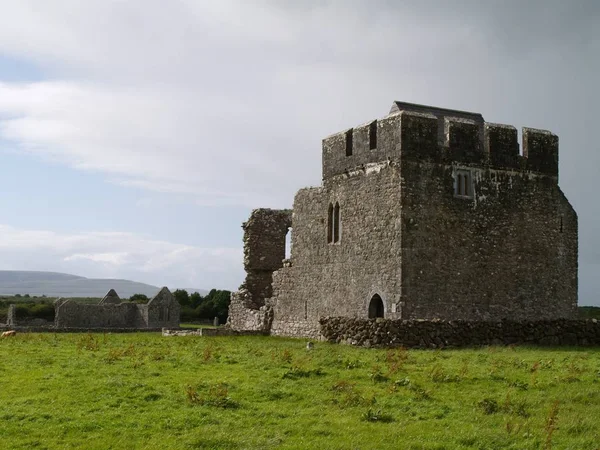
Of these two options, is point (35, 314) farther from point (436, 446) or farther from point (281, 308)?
point (436, 446)

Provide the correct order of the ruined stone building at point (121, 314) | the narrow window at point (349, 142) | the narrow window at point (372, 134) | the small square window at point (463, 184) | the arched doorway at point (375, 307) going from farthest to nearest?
the ruined stone building at point (121, 314)
the narrow window at point (349, 142)
the narrow window at point (372, 134)
the arched doorway at point (375, 307)
the small square window at point (463, 184)

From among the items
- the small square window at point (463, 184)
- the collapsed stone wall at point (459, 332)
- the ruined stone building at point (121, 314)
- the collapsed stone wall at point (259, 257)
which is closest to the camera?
the collapsed stone wall at point (459, 332)

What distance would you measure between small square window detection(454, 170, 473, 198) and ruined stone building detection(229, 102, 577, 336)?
0.03 m

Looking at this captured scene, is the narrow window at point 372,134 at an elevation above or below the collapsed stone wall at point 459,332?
above

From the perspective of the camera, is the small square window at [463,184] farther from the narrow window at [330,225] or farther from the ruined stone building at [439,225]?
the narrow window at [330,225]

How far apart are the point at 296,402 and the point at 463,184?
1476 centimetres

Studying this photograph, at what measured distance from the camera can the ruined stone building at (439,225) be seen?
25.8 metres

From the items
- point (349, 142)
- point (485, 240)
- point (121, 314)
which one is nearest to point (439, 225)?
point (485, 240)

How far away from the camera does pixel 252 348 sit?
22391mm

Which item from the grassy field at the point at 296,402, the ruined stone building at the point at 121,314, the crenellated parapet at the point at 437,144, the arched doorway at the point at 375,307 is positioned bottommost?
the grassy field at the point at 296,402

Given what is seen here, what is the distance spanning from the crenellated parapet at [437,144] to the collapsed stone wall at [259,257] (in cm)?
747

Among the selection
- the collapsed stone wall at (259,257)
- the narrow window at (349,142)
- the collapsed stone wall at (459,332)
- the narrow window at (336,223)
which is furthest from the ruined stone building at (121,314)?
the collapsed stone wall at (459,332)

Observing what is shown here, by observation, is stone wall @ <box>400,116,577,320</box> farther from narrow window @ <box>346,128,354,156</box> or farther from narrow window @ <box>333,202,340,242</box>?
narrow window @ <box>333,202,340,242</box>

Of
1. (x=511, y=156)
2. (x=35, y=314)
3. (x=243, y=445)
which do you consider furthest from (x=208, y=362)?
(x=35, y=314)
